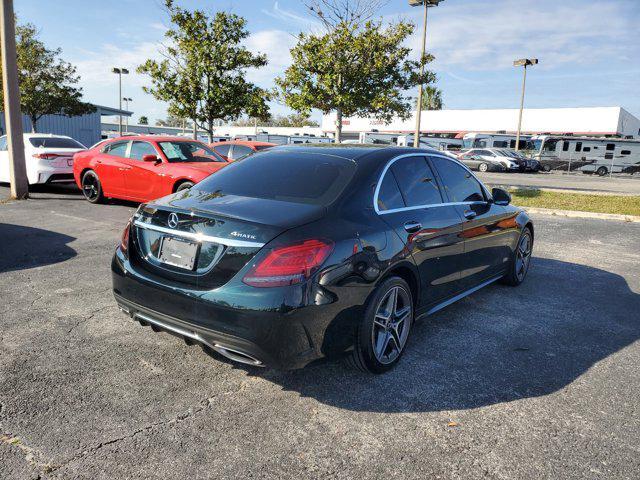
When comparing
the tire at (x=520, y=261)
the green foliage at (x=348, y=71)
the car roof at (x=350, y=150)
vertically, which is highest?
the green foliage at (x=348, y=71)

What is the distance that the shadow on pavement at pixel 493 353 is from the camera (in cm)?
319

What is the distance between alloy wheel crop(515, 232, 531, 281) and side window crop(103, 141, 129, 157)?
26.2ft

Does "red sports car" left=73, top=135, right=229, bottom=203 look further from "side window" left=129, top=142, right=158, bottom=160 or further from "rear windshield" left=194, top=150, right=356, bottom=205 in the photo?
"rear windshield" left=194, top=150, right=356, bottom=205

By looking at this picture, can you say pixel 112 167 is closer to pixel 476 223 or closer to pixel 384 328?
pixel 476 223

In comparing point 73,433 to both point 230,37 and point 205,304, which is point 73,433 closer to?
point 205,304

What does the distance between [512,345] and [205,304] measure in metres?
2.50

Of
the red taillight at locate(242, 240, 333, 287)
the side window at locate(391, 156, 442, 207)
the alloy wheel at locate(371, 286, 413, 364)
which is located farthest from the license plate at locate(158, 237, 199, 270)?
the side window at locate(391, 156, 442, 207)

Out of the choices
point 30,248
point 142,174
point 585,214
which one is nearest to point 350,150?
point 30,248

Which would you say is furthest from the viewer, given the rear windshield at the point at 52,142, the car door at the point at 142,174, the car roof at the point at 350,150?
the rear windshield at the point at 52,142

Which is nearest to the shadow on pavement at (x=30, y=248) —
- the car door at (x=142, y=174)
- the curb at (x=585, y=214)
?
the car door at (x=142, y=174)

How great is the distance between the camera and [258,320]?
2748 mm

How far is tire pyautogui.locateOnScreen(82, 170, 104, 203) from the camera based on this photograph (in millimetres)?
10742

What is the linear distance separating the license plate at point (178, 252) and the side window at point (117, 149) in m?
8.10

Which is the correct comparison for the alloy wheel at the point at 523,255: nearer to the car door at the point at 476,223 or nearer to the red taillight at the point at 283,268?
the car door at the point at 476,223
